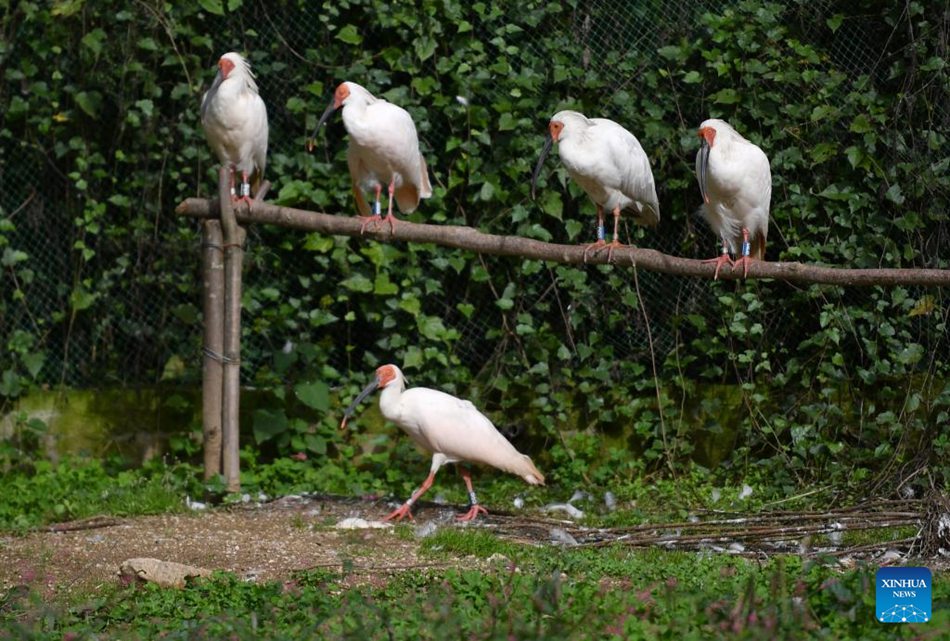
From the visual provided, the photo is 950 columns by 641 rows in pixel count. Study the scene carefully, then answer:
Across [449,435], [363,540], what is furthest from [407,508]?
[363,540]

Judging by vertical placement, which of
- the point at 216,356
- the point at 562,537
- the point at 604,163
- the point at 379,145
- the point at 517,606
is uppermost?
the point at 379,145

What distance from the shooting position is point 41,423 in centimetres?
748

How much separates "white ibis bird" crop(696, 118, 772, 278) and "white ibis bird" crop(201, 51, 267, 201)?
7.96 ft

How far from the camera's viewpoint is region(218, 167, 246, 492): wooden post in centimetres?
674

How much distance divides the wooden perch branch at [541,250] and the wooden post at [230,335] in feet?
0.26

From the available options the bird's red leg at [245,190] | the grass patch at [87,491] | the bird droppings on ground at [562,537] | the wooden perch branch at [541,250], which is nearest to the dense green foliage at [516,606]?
the bird droppings on ground at [562,537]

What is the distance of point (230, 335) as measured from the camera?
6.76 m

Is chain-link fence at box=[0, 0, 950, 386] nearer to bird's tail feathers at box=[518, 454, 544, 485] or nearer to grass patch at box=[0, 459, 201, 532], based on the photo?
grass patch at box=[0, 459, 201, 532]

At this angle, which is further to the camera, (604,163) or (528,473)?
(528,473)

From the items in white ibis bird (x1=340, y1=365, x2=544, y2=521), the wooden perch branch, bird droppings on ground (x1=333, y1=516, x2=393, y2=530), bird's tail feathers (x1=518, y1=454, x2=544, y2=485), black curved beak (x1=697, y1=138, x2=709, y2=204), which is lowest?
bird droppings on ground (x1=333, y1=516, x2=393, y2=530)

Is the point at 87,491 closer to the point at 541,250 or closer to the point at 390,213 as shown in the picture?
the point at 390,213

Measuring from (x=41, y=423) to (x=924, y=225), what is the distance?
5.16m

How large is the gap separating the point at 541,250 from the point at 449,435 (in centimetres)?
105

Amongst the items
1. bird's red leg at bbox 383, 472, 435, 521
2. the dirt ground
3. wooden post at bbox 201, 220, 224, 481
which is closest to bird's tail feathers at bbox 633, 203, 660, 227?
bird's red leg at bbox 383, 472, 435, 521
